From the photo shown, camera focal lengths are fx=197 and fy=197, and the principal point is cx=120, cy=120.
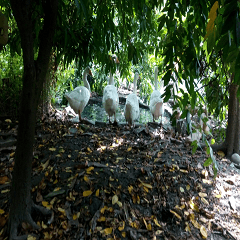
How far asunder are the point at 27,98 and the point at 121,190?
1.37m

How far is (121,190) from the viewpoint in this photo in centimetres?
217

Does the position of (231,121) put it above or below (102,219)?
above

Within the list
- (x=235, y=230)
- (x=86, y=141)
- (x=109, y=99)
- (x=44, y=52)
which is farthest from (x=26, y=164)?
(x=109, y=99)

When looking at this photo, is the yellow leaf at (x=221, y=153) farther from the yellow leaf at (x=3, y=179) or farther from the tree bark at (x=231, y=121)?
the yellow leaf at (x=3, y=179)

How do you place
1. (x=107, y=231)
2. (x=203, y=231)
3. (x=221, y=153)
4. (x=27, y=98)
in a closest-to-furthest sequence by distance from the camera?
(x=27, y=98) → (x=107, y=231) → (x=203, y=231) → (x=221, y=153)

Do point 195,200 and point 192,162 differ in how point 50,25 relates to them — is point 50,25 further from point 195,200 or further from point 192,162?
point 192,162

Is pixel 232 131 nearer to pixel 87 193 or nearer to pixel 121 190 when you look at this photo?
pixel 121 190

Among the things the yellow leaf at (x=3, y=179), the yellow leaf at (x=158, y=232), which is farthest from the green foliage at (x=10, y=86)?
the yellow leaf at (x=158, y=232)

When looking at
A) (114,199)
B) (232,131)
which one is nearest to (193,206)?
(114,199)

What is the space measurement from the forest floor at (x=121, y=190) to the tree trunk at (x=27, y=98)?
8.1 inches

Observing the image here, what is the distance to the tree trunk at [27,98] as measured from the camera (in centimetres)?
136

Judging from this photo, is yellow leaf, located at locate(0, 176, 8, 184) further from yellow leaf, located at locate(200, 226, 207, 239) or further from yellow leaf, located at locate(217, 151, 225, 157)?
yellow leaf, located at locate(217, 151, 225, 157)

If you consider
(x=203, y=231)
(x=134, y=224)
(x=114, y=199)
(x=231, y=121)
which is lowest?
(x=203, y=231)

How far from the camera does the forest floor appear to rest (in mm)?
1800
